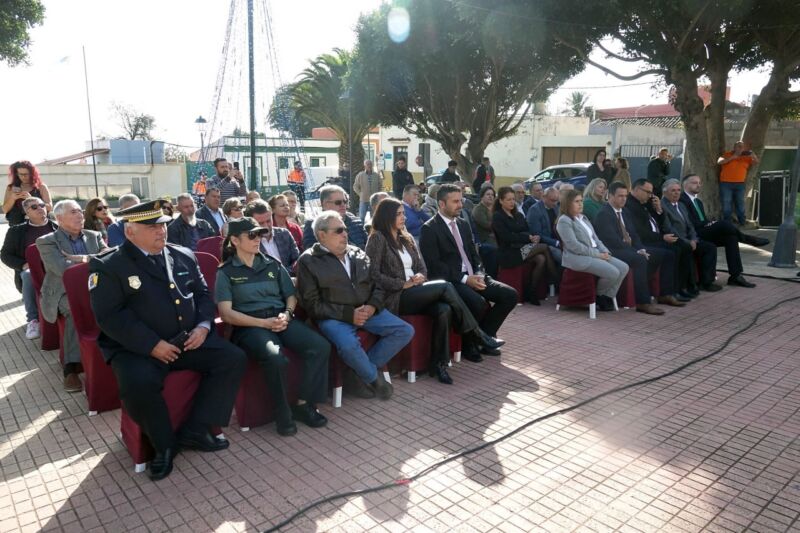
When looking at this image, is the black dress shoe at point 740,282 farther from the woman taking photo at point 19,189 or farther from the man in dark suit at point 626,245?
the woman taking photo at point 19,189

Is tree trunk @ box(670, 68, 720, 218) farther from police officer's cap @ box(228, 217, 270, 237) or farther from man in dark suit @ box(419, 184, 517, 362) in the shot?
police officer's cap @ box(228, 217, 270, 237)

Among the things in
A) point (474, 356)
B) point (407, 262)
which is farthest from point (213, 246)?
point (474, 356)

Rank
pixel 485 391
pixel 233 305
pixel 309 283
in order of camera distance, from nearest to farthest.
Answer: pixel 233 305, pixel 309 283, pixel 485 391

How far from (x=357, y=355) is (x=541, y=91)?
1935 cm

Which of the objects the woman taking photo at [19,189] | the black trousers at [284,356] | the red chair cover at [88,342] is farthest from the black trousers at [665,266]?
the woman taking photo at [19,189]

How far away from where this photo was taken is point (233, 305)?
4012 millimetres

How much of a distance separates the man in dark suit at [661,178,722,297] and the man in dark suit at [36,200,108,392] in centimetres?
702

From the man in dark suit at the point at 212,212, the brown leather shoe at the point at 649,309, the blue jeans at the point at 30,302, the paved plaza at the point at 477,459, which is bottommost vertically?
the paved plaza at the point at 477,459

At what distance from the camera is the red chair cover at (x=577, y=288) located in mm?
6832

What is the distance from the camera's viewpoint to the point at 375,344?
4570 millimetres

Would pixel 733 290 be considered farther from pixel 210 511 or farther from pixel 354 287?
pixel 210 511

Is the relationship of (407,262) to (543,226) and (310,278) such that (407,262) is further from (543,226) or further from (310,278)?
(543,226)

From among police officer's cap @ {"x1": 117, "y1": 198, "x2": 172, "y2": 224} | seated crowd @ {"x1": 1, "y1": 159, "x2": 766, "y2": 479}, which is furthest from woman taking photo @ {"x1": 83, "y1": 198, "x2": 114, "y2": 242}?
police officer's cap @ {"x1": 117, "y1": 198, "x2": 172, "y2": 224}

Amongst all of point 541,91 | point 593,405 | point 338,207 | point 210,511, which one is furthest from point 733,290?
point 541,91
